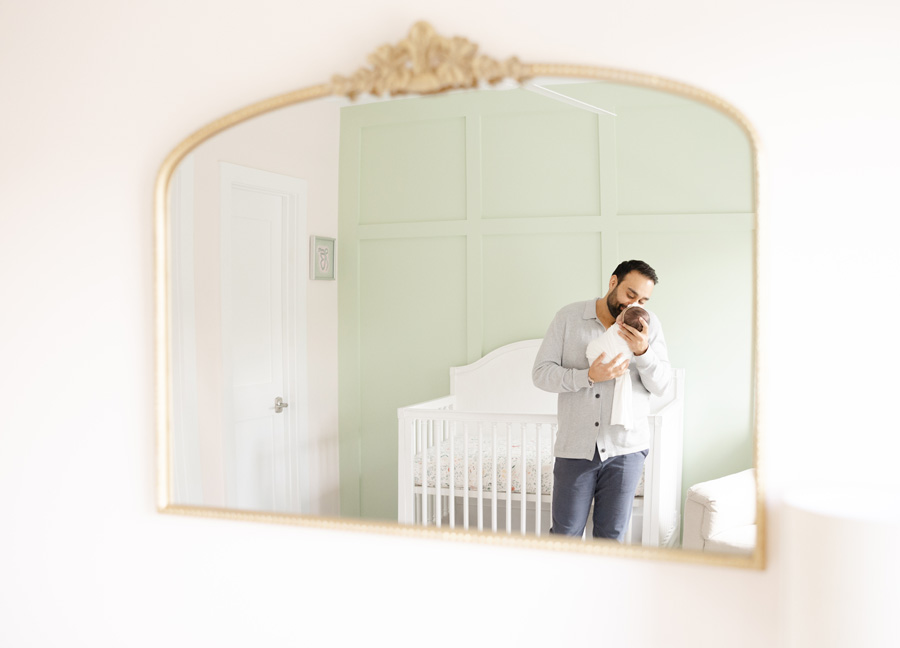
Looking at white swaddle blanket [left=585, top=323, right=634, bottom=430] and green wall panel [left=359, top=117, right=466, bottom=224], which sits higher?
green wall panel [left=359, top=117, right=466, bottom=224]

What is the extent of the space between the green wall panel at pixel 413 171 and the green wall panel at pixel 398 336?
0.20 feet

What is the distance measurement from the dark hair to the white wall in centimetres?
20

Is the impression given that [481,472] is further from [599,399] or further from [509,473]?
[599,399]

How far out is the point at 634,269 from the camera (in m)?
1.41

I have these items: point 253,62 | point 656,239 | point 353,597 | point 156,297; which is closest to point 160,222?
point 156,297

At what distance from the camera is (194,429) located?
1.76m

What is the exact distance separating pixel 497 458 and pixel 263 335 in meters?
0.61

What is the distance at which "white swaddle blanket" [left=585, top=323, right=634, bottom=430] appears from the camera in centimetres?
143

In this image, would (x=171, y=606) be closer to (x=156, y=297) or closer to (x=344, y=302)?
(x=156, y=297)

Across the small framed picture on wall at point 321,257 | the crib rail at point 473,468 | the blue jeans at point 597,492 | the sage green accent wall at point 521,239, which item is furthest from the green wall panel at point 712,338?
the small framed picture on wall at point 321,257

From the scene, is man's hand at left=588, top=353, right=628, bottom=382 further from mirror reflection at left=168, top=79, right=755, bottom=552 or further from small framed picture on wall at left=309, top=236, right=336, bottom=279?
small framed picture on wall at left=309, top=236, right=336, bottom=279

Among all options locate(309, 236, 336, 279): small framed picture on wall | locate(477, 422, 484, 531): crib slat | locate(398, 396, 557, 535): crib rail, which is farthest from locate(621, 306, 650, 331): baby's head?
locate(309, 236, 336, 279): small framed picture on wall

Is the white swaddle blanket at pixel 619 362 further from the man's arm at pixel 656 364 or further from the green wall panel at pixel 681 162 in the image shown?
the green wall panel at pixel 681 162

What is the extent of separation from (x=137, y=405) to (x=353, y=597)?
713 millimetres
